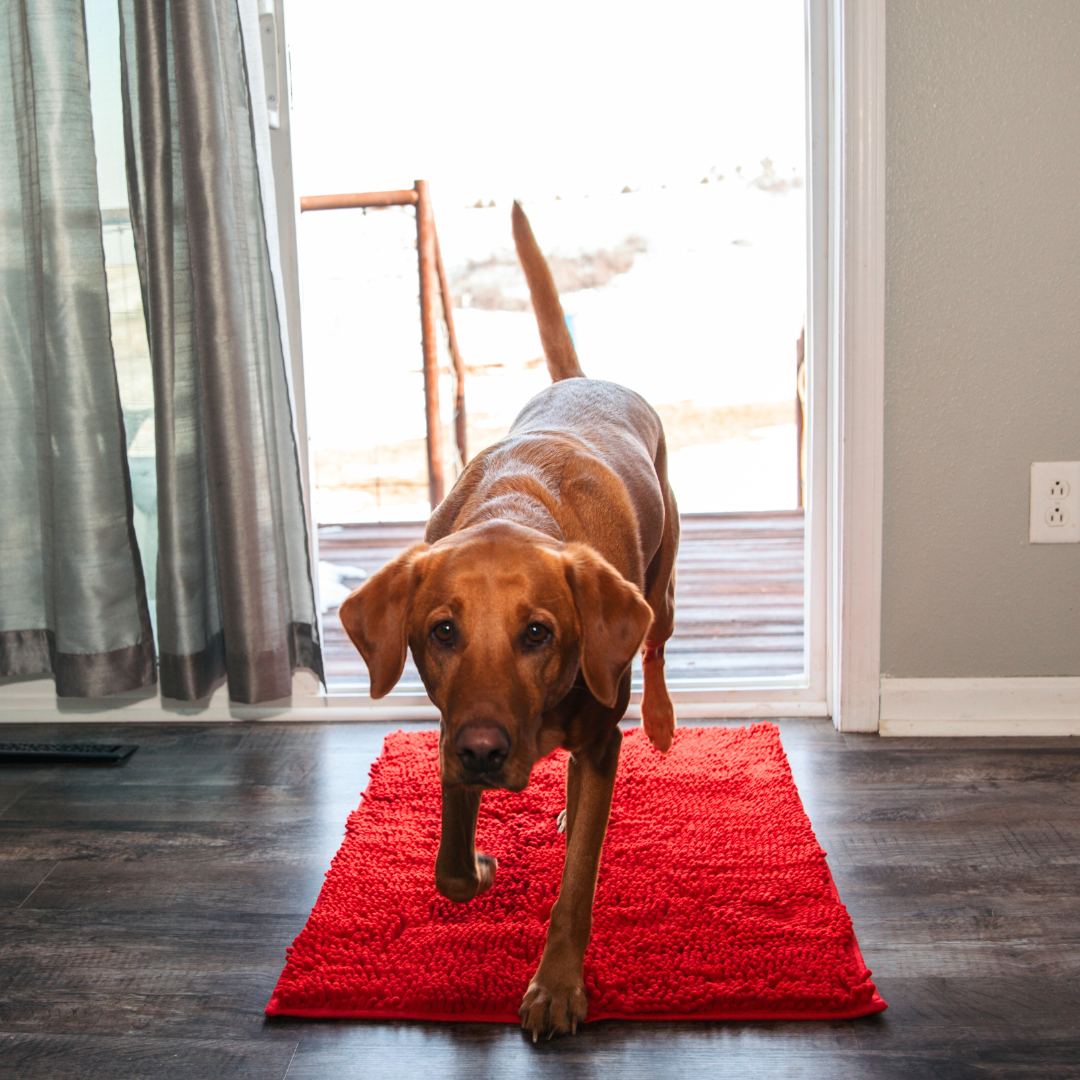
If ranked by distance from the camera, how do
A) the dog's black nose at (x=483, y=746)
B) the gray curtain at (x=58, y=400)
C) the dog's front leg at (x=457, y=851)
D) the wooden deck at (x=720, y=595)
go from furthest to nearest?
the wooden deck at (x=720, y=595)
the gray curtain at (x=58, y=400)
the dog's front leg at (x=457, y=851)
the dog's black nose at (x=483, y=746)

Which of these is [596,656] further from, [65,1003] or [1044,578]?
[1044,578]

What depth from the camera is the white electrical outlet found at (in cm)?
212

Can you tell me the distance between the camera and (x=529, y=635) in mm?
1207

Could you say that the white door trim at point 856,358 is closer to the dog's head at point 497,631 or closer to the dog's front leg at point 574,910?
the dog's front leg at point 574,910

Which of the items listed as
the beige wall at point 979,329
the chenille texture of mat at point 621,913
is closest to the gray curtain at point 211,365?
the chenille texture of mat at point 621,913

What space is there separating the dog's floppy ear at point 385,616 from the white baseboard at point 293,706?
113 cm

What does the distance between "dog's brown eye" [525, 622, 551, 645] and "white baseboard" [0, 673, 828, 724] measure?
1214mm

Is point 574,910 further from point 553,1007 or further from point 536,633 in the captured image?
point 536,633

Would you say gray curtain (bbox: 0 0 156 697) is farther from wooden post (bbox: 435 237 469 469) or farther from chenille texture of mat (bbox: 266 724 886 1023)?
wooden post (bbox: 435 237 469 469)

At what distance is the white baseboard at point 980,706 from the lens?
2.18 metres

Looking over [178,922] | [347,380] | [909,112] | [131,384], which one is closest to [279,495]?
[131,384]

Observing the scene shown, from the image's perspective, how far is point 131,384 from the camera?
2.25m

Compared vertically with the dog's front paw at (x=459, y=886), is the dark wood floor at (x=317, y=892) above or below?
below

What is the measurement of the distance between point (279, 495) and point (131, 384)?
420 mm
